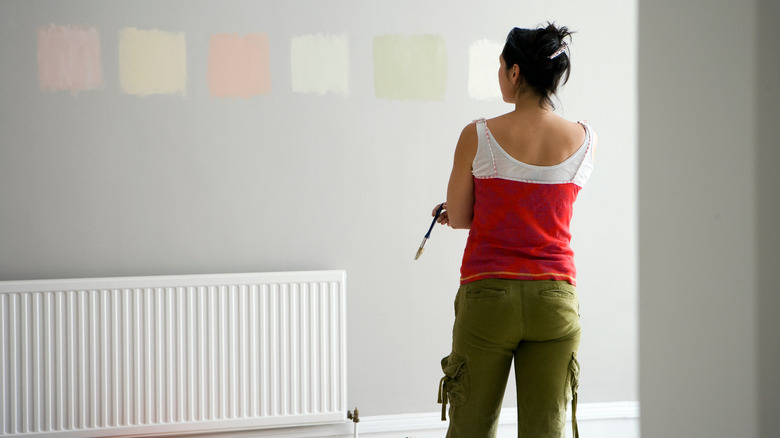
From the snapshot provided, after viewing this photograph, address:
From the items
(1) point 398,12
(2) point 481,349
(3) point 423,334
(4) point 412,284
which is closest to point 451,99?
(1) point 398,12

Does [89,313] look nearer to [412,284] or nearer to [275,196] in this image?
[275,196]


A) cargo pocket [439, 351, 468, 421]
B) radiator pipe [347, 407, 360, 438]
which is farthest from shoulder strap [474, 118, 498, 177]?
radiator pipe [347, 407, 360, 438]

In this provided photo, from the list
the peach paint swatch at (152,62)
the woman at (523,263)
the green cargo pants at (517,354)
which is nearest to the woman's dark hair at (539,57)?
the woman at (523,263)

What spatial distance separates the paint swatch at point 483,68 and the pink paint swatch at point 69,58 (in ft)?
4.38

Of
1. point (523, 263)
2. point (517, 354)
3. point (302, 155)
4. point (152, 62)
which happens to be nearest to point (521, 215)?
point (523, 263)

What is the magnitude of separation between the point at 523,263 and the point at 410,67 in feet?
4.36

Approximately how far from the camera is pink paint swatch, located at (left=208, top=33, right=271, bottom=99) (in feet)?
7.60

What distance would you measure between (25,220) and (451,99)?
61.4 inches

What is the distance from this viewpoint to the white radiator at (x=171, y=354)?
2.09m

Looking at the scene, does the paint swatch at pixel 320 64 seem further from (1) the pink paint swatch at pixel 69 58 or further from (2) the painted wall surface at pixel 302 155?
(1) the pink paint swatch at pixel 69 58

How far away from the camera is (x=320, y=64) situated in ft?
7.83

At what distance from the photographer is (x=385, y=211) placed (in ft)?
8.08

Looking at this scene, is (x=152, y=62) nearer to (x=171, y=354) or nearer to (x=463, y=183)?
(x=171, y=354)

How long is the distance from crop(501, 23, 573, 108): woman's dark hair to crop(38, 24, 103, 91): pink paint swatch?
1.51 m
